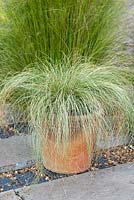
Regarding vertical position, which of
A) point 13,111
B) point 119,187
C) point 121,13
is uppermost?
point 121,13

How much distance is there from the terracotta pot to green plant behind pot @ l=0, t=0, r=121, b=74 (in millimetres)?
514

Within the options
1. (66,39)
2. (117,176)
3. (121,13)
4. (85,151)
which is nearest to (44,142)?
(85,151)

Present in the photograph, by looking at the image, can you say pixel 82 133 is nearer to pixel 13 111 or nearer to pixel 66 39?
pixel 13 111

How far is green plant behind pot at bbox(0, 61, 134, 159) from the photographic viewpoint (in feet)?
6.42

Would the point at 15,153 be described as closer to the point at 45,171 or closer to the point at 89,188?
the point at 45,171

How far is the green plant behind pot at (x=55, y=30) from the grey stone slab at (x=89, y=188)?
2.26 feet

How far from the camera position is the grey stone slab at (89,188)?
197 cm

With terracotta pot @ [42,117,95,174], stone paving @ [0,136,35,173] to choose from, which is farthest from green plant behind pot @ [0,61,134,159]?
stone paving @ [0,136,35,173]

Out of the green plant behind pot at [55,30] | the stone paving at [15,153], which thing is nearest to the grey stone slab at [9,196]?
the stone paving at [15,153]

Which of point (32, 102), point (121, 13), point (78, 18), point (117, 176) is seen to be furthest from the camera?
point (121, 13)

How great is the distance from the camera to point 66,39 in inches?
96.4

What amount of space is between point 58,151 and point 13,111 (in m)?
0.35

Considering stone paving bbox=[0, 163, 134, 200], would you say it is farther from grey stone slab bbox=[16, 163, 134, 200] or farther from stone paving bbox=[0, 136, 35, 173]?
stone paving bbox=[0, 136, 35, 173]

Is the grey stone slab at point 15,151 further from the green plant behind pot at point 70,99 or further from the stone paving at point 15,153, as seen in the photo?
the green plant behind pot at point 70,99
